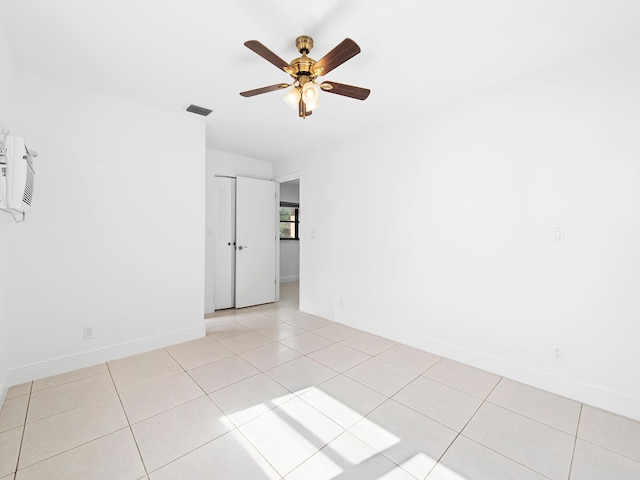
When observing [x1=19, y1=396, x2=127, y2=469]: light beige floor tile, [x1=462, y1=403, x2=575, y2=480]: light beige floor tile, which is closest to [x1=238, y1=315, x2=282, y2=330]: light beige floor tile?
[x1=19, y1=396, x2=127, y2=469]: light beige floor tile

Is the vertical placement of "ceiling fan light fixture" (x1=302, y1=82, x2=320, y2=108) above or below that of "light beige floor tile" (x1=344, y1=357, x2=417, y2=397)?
above

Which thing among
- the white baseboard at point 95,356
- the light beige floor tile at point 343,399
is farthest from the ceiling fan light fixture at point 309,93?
the white baseboard at point 95,356

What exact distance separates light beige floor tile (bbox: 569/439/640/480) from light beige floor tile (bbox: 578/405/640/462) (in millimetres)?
67

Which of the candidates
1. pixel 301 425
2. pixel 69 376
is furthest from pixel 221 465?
pixel 69 376

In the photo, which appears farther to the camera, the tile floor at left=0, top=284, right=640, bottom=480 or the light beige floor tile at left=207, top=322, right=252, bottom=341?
the light beige floor tile at left=207, top=322, right=252, bottom=341

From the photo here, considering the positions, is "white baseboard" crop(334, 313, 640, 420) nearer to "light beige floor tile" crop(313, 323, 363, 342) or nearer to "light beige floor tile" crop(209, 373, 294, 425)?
"light beige floor tile" crop(313, 323, 363, 342)

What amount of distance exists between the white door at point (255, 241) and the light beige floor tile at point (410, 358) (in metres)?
2.65

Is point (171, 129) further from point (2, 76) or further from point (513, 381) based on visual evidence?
point (513, 381)

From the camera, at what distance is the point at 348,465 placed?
155 cm

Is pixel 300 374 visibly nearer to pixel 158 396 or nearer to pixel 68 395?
pixel 158 396

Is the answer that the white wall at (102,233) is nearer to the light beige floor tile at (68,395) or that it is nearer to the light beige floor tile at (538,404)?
the light beige floor tile at (68,395)

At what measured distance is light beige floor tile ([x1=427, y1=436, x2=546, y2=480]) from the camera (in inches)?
58.3

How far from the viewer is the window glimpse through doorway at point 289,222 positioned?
738 centimetres

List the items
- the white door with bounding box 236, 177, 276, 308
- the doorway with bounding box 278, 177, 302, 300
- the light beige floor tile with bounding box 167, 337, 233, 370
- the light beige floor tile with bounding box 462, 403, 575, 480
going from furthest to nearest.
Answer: the doorway with bounding box 278, 177, 302, 300 → the white door with bounding box 236, 177, 276, 308 → the light beige floor tile with bounding box 167, 337, 233, 370 → the light beige floor tile with bounding box 462, 403, 575, 480
